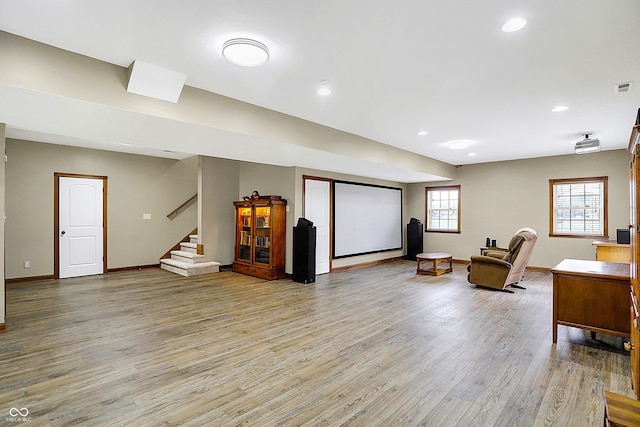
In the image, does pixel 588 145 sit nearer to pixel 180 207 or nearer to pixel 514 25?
pixel 514 25

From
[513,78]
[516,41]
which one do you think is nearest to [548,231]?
[513,78]

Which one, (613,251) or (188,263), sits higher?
(613,251)

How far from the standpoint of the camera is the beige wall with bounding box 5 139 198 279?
19.6 feet

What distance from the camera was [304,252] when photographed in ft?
20.6

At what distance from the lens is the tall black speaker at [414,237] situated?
30.1ft

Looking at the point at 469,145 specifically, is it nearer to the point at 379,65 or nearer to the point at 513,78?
the point at 513,78

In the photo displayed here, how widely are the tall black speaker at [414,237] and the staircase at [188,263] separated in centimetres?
538

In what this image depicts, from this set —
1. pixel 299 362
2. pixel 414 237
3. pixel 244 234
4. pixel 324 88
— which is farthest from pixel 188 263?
pixel 414 237

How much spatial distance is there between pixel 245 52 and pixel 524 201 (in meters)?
7.68

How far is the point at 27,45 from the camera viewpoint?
2549 millimetres

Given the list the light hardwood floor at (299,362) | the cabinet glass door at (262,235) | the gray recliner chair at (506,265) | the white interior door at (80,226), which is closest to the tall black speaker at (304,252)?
the cabinet glass door at (262,235)

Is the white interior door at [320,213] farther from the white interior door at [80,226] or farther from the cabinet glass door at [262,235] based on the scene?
the white interior door at [80,226]

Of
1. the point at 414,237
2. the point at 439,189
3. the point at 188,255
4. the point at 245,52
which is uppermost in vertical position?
the point at 245,52

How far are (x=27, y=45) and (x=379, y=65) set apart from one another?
2.91 m
